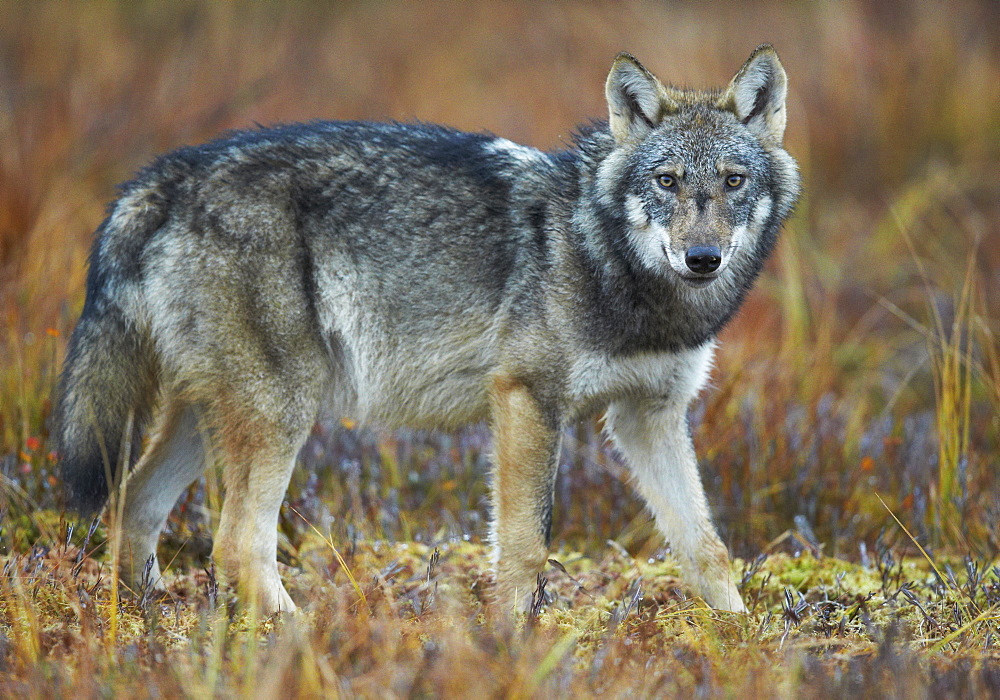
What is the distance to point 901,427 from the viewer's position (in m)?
6.20

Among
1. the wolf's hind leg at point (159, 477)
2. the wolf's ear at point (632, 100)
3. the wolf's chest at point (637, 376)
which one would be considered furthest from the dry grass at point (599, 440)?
the wolf's ear at point (632, 100)

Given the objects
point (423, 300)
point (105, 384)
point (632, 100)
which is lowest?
point (105, 384)

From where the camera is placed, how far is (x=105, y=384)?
397 centimetres

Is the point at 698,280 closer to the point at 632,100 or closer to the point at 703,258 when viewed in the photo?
the point at 703,258

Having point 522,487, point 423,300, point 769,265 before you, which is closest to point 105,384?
point 423,300

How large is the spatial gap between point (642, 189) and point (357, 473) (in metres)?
2.05

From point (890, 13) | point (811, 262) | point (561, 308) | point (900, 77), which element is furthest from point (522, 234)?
point (890, 13)

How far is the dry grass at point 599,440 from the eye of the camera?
9.84 ft

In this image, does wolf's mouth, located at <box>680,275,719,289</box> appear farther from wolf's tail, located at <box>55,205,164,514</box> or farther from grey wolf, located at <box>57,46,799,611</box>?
wolf's tail, located at <box>55,205,164,514</box>

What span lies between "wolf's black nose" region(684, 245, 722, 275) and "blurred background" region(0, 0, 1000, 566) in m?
1.11

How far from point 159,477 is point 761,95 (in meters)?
2.96

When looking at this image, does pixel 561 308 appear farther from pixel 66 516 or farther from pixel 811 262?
pixel 811 262

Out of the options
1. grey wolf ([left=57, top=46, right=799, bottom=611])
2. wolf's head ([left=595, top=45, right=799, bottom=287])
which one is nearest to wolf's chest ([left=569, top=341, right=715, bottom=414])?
grey wolf ([left=57, top=46, right=799, bottom=611])

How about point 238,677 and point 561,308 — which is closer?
point 238,677
